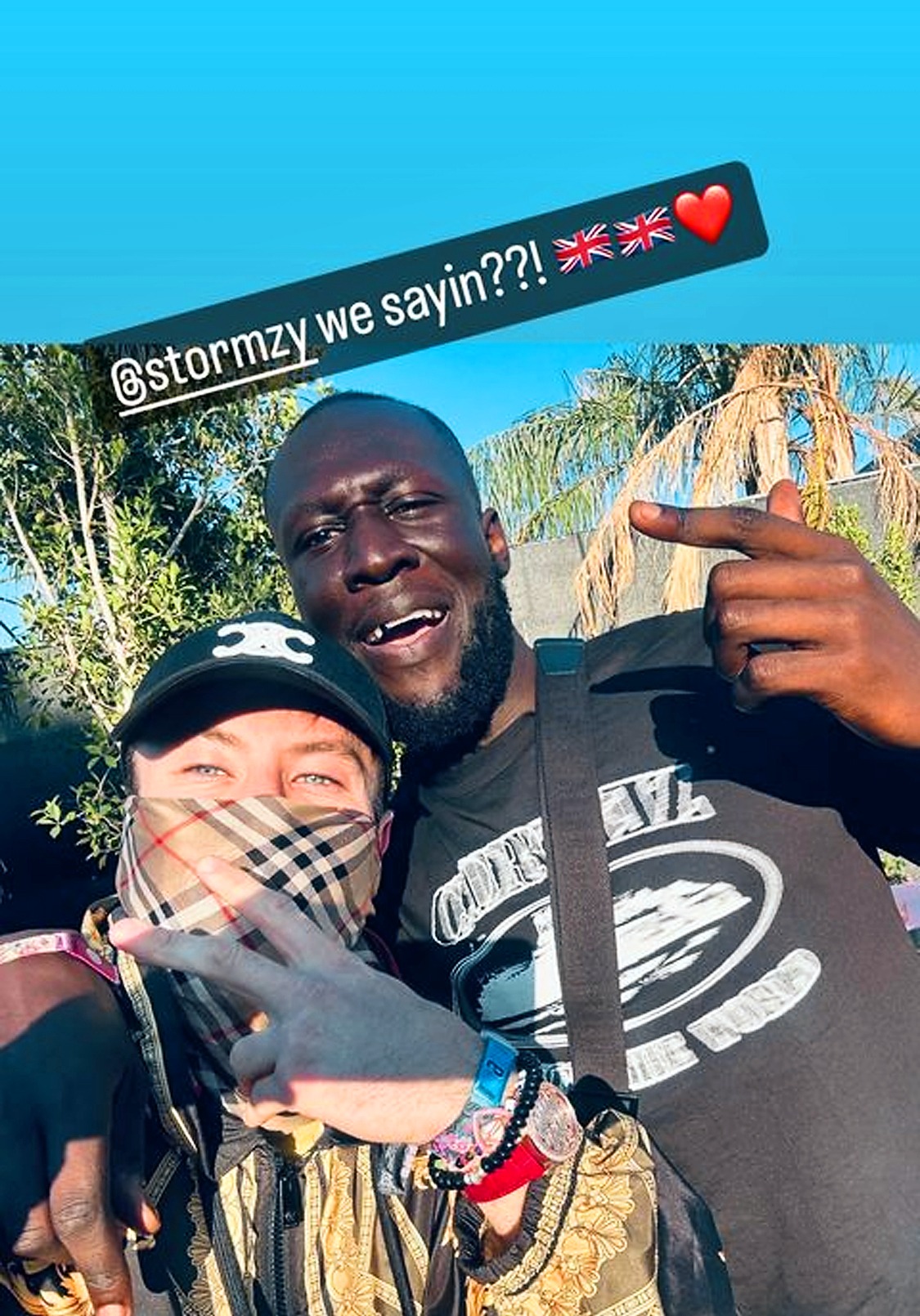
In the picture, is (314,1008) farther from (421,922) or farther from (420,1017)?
(421,922)

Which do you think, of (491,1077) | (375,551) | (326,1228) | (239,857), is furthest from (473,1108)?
(375,551)

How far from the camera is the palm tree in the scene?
643 centimetres

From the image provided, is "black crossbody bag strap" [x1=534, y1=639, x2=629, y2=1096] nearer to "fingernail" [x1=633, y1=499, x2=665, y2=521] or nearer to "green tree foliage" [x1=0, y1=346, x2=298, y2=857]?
"fingernail" [x1=633, y1=499, x2=665, y2=521]

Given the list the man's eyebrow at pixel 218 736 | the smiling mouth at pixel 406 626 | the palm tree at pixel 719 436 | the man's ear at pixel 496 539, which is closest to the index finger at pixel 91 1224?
the man's eyebrow at pixel 218 736

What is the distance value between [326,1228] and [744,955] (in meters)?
0.67

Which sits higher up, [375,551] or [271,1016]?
[375,551]

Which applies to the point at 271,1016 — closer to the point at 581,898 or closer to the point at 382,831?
the point at 382,831

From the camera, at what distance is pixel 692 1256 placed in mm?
1030

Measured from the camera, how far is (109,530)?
422 centimetres

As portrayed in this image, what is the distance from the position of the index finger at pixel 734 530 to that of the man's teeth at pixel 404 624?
0.68 meters

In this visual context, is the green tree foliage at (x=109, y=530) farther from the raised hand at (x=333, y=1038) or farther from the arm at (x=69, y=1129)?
the raised hand at (x=333, y=1038)

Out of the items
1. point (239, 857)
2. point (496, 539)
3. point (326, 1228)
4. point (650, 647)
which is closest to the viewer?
point (326, 1228)

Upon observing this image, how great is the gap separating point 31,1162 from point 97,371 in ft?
12.1
